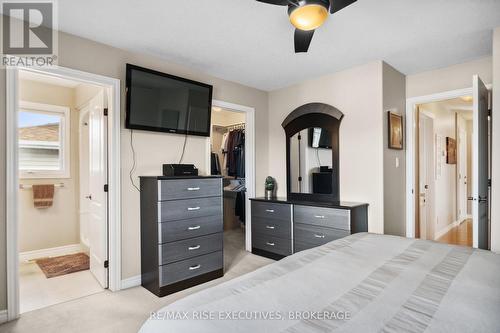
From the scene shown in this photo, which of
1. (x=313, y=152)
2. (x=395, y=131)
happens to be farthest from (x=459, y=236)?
(x=313, y=152)

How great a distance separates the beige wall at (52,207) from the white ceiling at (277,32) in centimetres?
202

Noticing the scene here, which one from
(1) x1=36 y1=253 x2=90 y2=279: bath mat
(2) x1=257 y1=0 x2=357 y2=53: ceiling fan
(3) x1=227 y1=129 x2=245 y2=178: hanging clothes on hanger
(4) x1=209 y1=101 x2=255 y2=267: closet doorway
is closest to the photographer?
(2) x1=257 y1=0 x2=357 y2=53: ceiling fan

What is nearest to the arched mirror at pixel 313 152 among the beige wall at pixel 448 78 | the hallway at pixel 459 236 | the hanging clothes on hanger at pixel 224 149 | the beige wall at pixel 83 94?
the beige wall at pixel 448 78

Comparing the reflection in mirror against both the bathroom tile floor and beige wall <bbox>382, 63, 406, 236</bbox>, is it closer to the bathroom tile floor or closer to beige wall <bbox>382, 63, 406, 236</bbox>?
beige wall <bbox>382, 63, 406, 236</bbox>

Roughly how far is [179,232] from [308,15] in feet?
7.20

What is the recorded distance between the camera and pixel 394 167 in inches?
134

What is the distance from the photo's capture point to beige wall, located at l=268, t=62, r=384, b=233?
3.18 meters

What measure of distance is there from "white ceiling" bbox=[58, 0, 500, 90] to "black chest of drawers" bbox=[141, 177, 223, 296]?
1.35m

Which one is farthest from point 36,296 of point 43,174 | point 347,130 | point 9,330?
point 347,130

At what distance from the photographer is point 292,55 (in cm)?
304

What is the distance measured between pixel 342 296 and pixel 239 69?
2944 millimetres

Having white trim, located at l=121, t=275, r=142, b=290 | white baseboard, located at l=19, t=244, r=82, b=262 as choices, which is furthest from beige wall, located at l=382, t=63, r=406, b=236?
white baseboard, located at l=19, t=244, r=82, b=262

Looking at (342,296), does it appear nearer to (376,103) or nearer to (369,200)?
(369,200)

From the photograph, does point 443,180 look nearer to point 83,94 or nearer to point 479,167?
point 479,167
